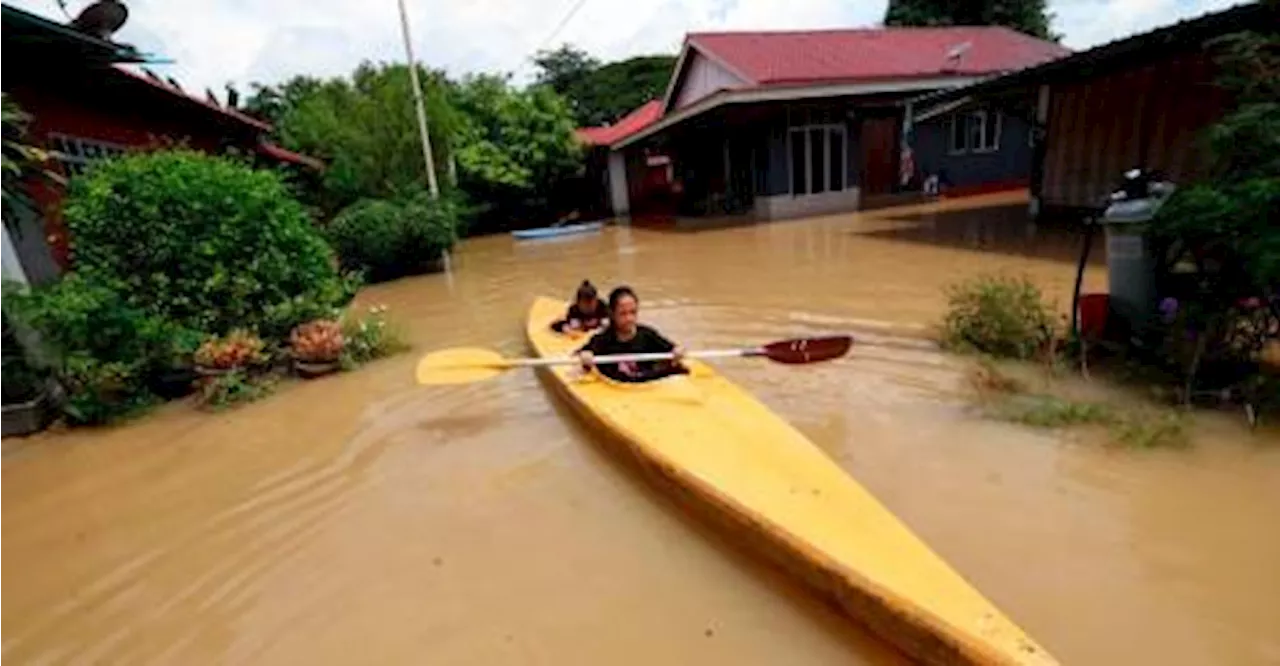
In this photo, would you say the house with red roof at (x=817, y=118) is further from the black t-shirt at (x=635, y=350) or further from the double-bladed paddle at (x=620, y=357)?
the black t-shirt at (x=635, y=350)

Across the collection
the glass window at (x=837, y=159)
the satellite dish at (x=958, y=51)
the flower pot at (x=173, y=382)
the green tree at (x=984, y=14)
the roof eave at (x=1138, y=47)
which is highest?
the green tree at (x=984, y=14)

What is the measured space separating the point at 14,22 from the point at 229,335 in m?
3.19

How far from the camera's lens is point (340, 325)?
28.3 feet

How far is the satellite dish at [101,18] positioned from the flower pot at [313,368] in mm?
3835

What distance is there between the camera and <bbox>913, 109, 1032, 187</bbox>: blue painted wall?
21.9m

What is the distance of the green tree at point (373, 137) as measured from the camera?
1970cm

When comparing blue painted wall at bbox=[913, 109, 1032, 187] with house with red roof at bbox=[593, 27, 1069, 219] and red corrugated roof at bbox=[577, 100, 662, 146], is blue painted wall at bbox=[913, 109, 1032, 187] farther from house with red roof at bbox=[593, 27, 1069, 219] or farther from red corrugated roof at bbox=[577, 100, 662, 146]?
red corrugated roof at bbox=[577, 100, 662, 146]

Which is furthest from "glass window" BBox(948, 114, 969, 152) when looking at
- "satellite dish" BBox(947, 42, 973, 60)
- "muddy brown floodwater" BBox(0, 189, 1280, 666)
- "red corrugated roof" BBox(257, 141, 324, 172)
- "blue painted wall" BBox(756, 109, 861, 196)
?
"muddy brown floodwater" BBox(0, 189, 1280, 666)

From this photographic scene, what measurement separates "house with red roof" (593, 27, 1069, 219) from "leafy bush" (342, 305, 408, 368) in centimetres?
1046

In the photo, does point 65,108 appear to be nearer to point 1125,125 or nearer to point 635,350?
point 635,350

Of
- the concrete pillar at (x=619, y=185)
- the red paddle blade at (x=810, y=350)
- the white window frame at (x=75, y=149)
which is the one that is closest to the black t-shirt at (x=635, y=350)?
the red paddle blade at (x=810, y=350)

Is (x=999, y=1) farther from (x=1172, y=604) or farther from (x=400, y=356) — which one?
(x=1172, y=604)

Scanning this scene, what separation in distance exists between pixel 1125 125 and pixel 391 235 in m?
12.7

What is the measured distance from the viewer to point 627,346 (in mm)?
5832
